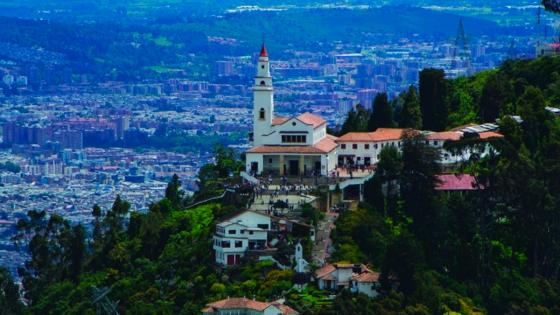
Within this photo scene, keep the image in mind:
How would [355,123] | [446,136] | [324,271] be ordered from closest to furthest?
[324,271] → [446,136] → [355,123]

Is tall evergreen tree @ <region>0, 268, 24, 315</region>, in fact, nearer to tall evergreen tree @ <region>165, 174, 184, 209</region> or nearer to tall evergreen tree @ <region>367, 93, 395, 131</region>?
tall evergreen tree @ <region>165, 174, 184, 209</region>

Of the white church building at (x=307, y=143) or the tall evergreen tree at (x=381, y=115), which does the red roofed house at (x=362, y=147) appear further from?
the tall evergreen tree at (x=381, y=115)

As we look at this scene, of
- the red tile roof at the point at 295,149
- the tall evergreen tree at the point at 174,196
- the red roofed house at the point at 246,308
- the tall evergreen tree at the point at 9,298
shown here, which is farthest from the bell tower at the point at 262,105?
the red roofed house at the point at 246,308

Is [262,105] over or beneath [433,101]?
beneath

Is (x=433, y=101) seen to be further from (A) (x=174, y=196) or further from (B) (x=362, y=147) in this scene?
(A) (x=174, y=196)

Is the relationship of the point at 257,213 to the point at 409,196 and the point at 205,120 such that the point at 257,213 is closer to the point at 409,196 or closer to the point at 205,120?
the point at 409,196

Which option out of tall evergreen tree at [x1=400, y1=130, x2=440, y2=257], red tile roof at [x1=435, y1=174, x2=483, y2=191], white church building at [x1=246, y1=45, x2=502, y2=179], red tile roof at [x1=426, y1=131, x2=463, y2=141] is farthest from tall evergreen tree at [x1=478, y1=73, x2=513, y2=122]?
tall evergreen tree at [x1=400, y1=130, x2=440, y2=257]

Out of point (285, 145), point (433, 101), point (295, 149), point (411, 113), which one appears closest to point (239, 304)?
point (295, 149)
